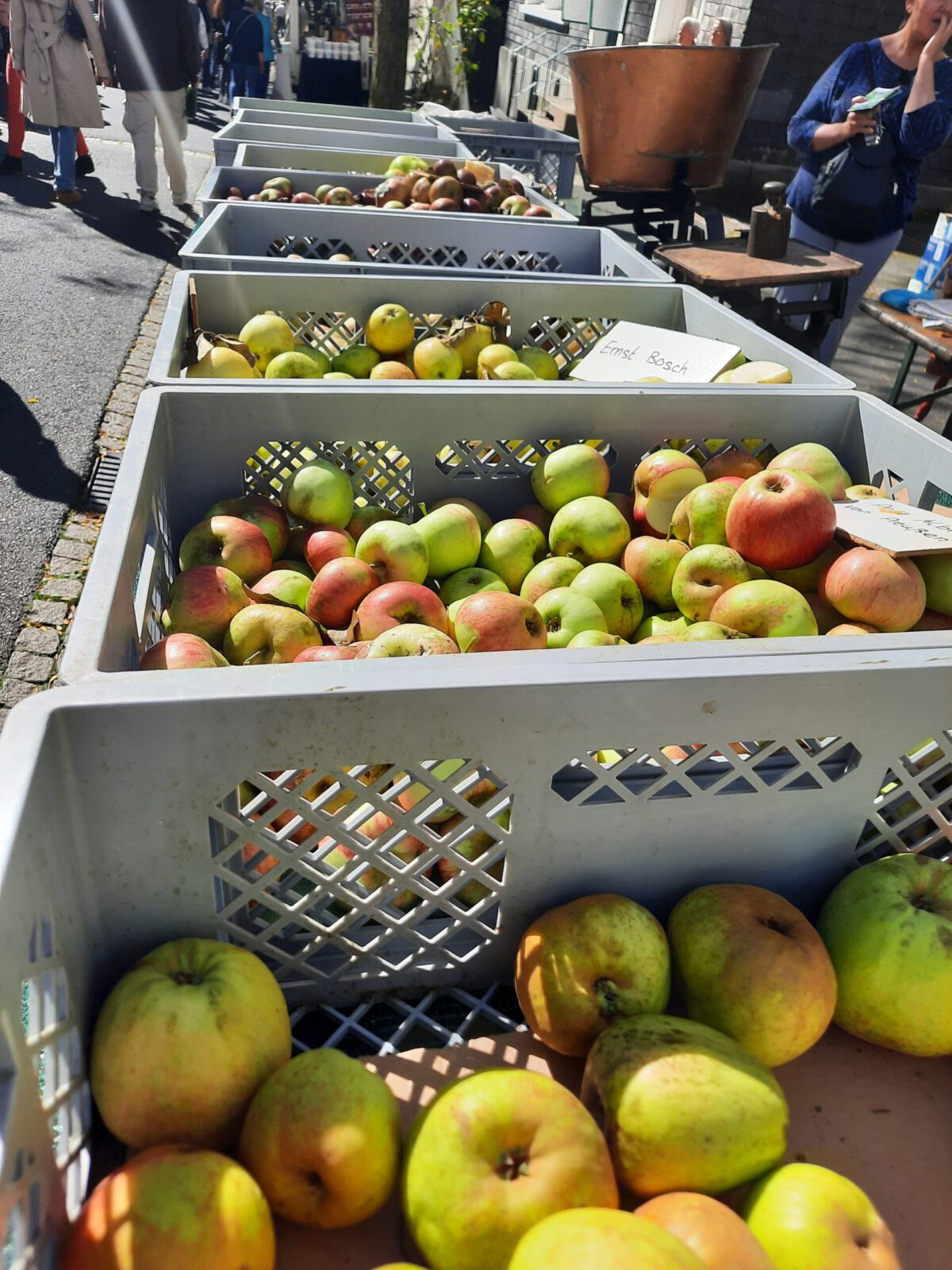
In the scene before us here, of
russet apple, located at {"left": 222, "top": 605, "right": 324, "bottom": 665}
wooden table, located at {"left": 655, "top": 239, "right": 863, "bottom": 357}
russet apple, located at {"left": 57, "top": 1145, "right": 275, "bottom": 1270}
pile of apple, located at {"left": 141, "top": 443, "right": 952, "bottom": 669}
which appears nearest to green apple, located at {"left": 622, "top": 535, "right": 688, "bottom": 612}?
pile of apple, located at {"left": 141, "top": 443, "right": 952, "bottom": 669}

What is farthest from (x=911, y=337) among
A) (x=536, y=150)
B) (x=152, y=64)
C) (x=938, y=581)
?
(x=152, y=64)

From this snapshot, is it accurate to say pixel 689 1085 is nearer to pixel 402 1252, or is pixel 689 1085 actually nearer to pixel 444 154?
pixel 402 1252

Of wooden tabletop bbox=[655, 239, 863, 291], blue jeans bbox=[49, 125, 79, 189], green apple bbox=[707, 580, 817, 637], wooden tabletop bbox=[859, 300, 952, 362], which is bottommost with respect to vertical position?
blue jeans bbox=[49, 125, 79, 189]

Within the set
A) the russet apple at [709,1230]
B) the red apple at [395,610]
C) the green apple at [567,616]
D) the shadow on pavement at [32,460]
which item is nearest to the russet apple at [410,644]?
the red apple at [395,610]

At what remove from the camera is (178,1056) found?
3.79 ft

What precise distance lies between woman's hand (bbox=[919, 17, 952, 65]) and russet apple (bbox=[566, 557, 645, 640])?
3949 millimetres

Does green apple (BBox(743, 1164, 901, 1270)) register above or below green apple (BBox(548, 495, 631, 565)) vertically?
below

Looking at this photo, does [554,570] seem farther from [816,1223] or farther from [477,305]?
[477,305]

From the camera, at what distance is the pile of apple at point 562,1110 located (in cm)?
102

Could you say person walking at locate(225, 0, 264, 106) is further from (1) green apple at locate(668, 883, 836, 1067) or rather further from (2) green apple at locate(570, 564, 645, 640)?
(1) green apple at locate(668, 883, 836, 1067)

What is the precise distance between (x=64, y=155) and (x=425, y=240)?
651cm

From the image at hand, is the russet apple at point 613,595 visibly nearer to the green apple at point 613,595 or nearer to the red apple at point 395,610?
the green apple at point 613,595

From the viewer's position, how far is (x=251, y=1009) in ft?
4.03

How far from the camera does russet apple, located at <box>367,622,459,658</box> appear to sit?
1.73 metres
